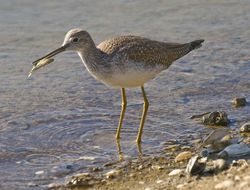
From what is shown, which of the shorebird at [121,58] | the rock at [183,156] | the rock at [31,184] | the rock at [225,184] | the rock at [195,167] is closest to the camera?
the rock at [225,184]

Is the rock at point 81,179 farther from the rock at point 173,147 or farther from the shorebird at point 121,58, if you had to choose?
the shorebird at point 121,58

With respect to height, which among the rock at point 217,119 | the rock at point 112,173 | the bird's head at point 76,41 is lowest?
the rock at point 112,173

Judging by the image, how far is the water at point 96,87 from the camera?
9.10 meters

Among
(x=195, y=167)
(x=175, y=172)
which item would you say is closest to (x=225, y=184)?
(x=195, y=167)

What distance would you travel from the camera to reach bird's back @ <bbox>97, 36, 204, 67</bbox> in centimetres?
930

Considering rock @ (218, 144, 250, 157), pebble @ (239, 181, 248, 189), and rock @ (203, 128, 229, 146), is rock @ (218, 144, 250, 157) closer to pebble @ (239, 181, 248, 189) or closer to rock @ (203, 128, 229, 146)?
rock @ (203, 128, 229, 146)

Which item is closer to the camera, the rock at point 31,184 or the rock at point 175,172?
the rock at point 175,172

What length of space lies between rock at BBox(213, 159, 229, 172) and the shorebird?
1.86m

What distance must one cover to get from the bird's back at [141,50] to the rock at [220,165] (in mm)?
2057

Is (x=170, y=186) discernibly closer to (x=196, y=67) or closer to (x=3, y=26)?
(x=196, y=67)

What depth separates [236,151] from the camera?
26.9 ft

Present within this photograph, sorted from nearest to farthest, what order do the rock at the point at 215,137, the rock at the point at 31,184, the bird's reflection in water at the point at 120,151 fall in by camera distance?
1. the rock at the point at 31,184
2. the rock at the point at 215,137
3. the bird's reflection in water at the point at 120,151

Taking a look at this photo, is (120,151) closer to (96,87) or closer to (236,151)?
(236,151)

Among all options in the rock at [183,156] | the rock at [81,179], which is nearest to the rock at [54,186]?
the rock at [81,179]
